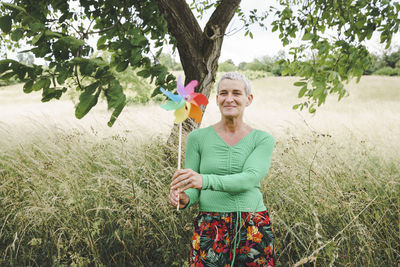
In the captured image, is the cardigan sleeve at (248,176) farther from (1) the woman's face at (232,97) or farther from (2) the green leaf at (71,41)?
(2) the green leaf at (71,41)

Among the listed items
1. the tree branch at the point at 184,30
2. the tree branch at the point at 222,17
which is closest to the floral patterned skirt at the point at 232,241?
the tree branch at the point at 184,30

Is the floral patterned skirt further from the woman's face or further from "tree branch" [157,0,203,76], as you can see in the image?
"tree branch" [157,0,203,76]

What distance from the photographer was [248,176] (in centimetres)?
156

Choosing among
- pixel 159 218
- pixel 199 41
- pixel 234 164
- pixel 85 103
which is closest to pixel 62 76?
pixel 85 103

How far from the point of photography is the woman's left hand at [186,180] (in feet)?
4.62

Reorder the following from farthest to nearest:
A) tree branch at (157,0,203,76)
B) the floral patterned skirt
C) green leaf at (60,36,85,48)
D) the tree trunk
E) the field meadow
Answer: the tree trunk, tree branch at (157,0,203,76), the field meadow, the floral patterned skirt, green leaf at (60,36,85,48)

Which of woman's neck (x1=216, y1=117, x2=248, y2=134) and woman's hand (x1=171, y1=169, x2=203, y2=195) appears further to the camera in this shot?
woman's neck (x1=216, y1=117, x2=248, y2=134)

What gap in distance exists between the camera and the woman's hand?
1.41 m

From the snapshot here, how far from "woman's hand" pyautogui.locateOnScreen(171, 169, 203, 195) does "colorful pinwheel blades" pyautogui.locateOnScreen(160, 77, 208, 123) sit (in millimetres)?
298

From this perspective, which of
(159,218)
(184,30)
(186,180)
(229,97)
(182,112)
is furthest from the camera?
(184,30)

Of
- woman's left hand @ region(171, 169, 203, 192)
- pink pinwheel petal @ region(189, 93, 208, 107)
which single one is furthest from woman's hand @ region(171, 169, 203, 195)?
pink pinwheel petal @ region(189, 93, 208, 107)

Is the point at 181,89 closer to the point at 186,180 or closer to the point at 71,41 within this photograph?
the point at 186,180

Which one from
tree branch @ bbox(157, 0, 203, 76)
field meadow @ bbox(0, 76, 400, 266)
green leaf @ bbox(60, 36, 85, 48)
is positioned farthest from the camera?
tree branch @ bbox(157, 0, 203, 76)

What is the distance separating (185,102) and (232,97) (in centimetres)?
31
